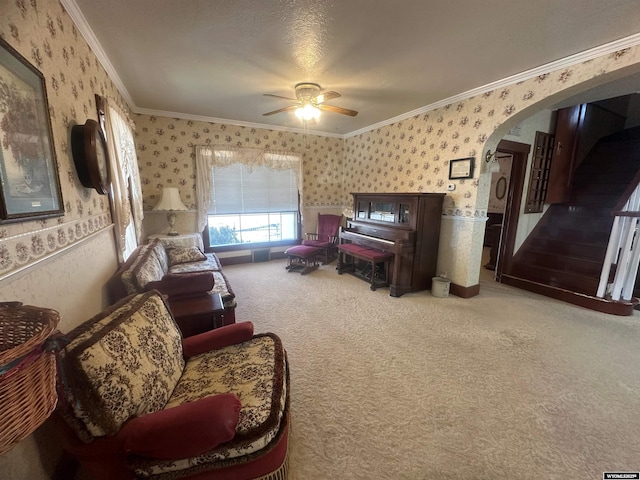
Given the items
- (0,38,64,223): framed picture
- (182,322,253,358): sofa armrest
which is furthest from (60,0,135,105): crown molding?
(182,322,253,358): sofa armrest

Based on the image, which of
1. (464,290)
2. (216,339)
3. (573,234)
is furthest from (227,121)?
(573,234)

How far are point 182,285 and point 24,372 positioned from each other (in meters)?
1.57

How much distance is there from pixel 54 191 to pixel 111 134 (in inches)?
44.6

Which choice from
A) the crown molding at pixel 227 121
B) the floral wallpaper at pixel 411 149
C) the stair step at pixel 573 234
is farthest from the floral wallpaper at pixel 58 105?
the stair step at pixel 573 234

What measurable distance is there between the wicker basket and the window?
407cm

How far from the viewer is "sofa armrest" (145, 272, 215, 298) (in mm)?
2001

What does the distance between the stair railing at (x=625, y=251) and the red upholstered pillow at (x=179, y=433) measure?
4.34 meters

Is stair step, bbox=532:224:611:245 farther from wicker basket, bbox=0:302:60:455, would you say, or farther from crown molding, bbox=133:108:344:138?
wicker basket, bbox=0:302:60:455

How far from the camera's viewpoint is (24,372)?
1.84 feet

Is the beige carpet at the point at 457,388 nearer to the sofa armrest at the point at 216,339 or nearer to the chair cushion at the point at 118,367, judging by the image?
the sofa armrest at the point at 216,339

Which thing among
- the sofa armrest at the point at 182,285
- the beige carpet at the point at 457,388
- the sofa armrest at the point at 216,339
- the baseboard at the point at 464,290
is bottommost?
the beige carpet at the point at 457,388

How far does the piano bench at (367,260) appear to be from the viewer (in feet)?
11.9

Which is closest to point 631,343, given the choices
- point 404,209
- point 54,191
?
point 404,209

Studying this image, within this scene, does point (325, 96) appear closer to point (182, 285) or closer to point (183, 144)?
point (182, 285)
